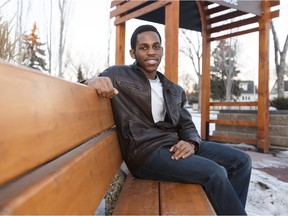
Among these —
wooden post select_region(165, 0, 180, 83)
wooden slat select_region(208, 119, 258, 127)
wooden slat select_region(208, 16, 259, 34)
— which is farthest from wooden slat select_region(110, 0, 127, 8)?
wooden slat select_region(208, 119, 258, 127)

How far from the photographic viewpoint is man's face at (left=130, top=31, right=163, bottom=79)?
2537mm

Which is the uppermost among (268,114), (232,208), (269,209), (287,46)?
(287,46)

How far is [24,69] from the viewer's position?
2.58 feet

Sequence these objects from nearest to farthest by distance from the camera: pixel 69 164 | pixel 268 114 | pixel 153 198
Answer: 1. pixel 69 164
2. pixel 153 198
3. pixel 268 114

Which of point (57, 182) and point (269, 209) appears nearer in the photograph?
point (57, 182)

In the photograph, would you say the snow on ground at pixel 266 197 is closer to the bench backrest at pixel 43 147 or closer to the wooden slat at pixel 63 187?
the wooden slat at pixel 63 187

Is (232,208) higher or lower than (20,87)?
lower

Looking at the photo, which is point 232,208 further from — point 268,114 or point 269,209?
point 268,114

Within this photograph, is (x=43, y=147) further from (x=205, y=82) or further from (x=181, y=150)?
(x=205, y=82)

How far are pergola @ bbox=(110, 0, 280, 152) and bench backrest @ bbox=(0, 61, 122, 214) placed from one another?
3442 millimetres

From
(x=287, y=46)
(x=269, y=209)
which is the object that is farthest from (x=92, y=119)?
(x=287, y=46)

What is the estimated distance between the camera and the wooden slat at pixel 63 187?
0.70 metres

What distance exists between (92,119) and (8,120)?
865 millimetres

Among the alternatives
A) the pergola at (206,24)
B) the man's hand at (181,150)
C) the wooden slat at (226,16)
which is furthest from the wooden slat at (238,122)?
the man's hand at (181,150)
